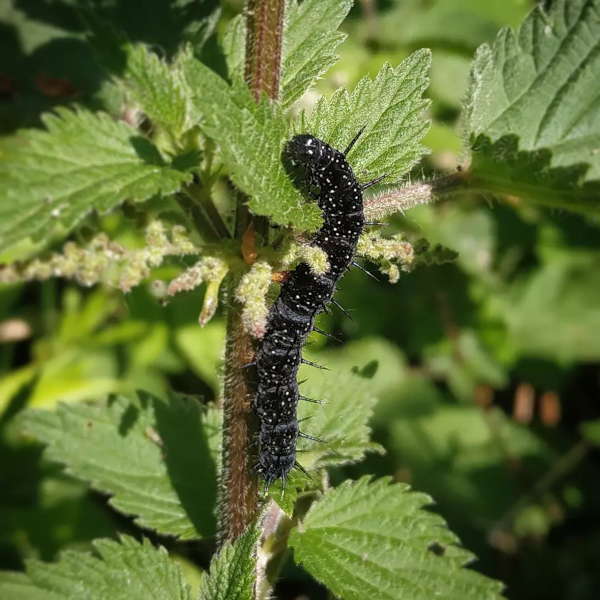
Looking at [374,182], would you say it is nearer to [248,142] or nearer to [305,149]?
[305,149]

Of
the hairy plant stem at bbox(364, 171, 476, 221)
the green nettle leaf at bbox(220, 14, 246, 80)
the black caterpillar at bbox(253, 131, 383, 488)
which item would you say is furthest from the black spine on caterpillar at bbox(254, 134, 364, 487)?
the green nettle leaf at bbox(220, 14, 246, 80)

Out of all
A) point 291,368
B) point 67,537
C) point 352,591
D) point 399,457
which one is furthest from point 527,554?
point 291,368

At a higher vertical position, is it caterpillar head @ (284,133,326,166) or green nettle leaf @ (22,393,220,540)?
caterpillar head @ (284,133,326,166)

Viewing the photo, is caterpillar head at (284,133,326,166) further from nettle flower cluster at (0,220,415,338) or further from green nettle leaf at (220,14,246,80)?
green nettle leaf at (220,14,246,80)

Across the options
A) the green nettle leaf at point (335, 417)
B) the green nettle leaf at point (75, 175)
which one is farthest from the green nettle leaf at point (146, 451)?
the green nettle leaf at point (75, 175)


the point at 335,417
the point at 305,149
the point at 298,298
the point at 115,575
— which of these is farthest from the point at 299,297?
the point at 115,575

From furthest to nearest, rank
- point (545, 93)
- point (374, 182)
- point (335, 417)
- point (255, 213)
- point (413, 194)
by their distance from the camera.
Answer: point (335, 417)
point (545, 93)
point (413, 194)
point (374, 182)
point (255, 213)
